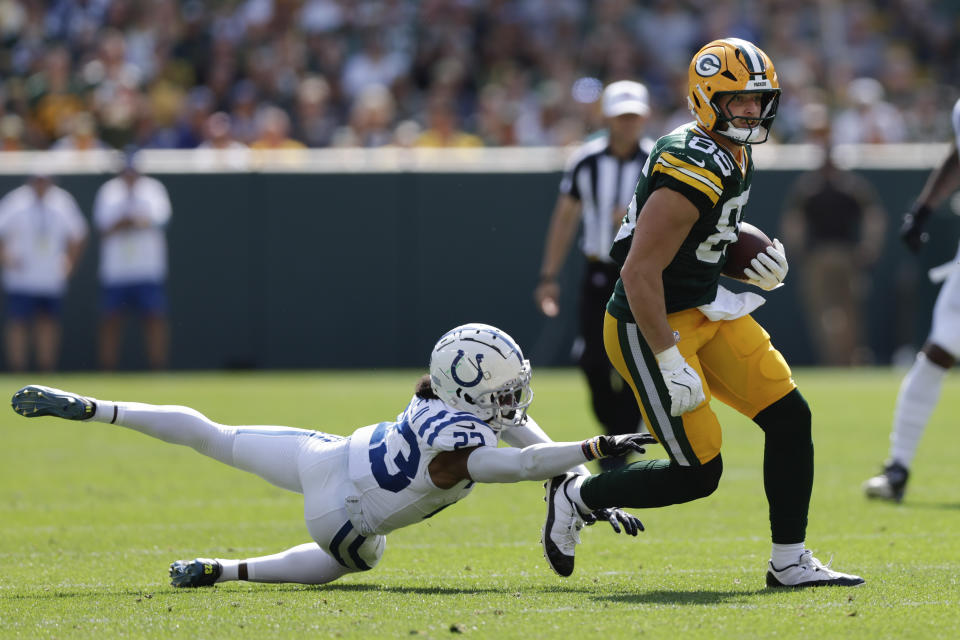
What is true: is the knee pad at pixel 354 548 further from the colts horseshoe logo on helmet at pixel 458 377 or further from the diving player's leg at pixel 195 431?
the colts horseshoe logo on helmet at pixel 458 377

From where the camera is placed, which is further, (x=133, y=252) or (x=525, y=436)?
(x=133, y=252)

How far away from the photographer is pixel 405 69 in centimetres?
1475

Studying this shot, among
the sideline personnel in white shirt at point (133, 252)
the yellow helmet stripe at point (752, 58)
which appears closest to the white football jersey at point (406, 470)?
the yellow helmet stripe at point (752, 58)

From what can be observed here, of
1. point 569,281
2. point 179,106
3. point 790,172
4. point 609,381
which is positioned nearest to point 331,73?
point 179,106

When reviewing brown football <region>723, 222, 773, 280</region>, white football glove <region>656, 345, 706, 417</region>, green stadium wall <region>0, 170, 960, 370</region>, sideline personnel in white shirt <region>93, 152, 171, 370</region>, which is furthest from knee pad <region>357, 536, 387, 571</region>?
green stadium wall <region>0, 170, 960, 370</region>

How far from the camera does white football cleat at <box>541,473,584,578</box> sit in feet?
14.9

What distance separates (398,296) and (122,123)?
2.89m

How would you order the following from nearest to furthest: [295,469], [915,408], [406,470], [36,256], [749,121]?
1. [749,121]
2. [406,470]
3. [295,469]
4. [915,408]
5. [36,256]

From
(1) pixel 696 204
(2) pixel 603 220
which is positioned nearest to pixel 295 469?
(1) pixel 696 204

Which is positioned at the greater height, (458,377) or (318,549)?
(458,377)

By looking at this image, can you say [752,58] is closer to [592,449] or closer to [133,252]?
[592,449]

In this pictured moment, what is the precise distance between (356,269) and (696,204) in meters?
9.77

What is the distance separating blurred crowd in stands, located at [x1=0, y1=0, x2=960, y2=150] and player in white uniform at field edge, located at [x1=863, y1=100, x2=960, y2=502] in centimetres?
687

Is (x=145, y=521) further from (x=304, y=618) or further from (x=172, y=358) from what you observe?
(x=172, y=358)
